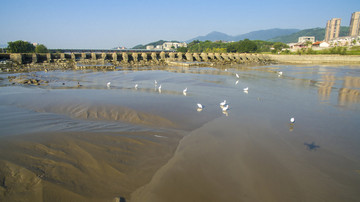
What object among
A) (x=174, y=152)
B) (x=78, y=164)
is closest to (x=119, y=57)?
(x=174, y=152)

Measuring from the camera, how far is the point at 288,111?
10.1 m

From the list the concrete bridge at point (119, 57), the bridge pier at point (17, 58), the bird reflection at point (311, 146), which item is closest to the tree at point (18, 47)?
the concrete bridge at point (119, 57)

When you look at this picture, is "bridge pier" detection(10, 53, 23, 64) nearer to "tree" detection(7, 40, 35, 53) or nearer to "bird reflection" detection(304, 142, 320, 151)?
"tree" detection(7, 40, 35, 53)

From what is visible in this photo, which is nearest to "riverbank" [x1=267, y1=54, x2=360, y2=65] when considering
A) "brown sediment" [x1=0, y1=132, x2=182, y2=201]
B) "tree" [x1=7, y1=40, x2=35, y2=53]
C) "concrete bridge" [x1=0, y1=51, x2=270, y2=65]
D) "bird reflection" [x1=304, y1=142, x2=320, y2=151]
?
"concrete bridge" [x1=0, y1=51, x2=270, y2=65]

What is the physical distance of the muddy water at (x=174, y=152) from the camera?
14.3 ft

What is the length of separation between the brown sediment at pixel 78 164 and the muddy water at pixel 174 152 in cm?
Answer: 2

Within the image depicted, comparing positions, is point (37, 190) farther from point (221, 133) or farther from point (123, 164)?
point (221, 133)

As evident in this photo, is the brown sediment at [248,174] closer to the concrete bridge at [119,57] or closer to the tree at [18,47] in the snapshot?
the concrete bridge at [119,57]

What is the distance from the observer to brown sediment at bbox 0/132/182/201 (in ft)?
13.4

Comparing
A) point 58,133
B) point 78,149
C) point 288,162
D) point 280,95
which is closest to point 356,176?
point 288,162

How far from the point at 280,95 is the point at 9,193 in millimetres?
14413

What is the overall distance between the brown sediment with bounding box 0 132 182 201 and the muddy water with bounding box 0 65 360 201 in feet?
0.07

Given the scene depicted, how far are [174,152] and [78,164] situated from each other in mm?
2522

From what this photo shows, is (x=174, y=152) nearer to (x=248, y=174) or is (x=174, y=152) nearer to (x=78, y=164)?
(x=248, y=174)
